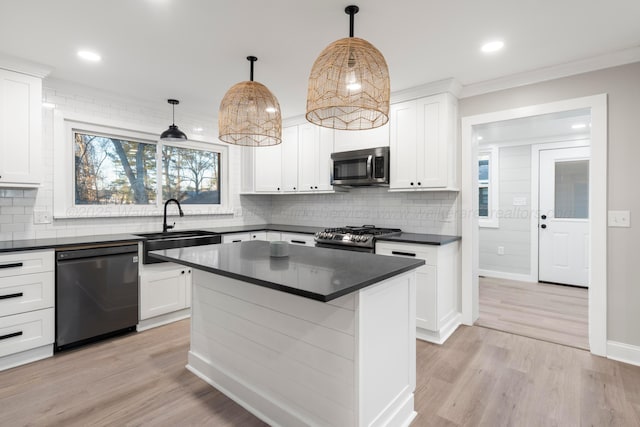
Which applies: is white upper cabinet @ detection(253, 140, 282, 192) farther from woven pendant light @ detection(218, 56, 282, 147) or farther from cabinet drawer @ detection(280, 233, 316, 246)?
woven pendant light @ detection(218, 56, 282, 147)

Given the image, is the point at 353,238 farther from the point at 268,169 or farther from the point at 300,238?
the point at 268,169

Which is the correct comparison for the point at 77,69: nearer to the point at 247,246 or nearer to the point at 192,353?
the point at 247,246

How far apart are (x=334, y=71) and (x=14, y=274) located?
9.42 feet

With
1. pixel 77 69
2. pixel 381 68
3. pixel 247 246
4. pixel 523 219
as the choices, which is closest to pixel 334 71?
pixel 381 68

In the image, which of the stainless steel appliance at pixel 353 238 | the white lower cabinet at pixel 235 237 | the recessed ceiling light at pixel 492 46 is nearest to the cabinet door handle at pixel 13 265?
the white lower cabinet at pixel 235 237

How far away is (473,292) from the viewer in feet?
11.4

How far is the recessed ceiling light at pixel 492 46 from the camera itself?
2477 mm

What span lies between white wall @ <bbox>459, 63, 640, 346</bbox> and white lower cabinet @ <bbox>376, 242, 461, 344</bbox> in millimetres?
1251

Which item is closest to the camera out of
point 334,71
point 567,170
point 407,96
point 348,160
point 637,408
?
point 334,71

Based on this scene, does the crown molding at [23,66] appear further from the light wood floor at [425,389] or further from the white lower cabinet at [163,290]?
the light wood floor at [425,389]

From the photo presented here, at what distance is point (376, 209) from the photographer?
13.5ft

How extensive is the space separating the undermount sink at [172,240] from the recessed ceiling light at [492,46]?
10.5 ft

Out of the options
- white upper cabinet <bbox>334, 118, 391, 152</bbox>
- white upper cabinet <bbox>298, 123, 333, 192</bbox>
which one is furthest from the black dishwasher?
white upper cabinet <bbox>334, 118, 391, 152</bbox>

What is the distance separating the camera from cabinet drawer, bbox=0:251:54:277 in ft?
8.23
